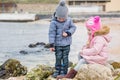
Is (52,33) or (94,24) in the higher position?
(94,24)

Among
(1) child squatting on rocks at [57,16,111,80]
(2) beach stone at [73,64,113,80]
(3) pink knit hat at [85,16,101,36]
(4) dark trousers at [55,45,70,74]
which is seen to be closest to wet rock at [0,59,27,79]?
(4) dark trousers at [55,45,70,74]

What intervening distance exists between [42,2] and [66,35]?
97.1 meters

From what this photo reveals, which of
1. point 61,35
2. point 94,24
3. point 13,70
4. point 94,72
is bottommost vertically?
point 13,70

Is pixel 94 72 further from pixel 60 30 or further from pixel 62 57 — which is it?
pixel 60 30

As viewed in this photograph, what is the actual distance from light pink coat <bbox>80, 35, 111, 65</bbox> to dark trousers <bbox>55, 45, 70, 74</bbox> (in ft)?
2.50

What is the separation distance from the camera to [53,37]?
9.34 m

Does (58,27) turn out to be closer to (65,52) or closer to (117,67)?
(65,52)

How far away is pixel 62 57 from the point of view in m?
9.58

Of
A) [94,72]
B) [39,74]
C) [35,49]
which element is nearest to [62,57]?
[39,74]

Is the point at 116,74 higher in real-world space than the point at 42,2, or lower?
higher

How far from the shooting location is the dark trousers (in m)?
9.51

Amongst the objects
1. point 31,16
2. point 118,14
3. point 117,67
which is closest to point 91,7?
point 118,14

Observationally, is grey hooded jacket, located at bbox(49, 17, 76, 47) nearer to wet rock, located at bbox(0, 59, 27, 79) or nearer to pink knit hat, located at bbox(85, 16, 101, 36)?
pink knit hat, located at bbox(85, 16, 101, 36)

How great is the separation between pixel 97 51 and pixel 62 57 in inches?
42.7
